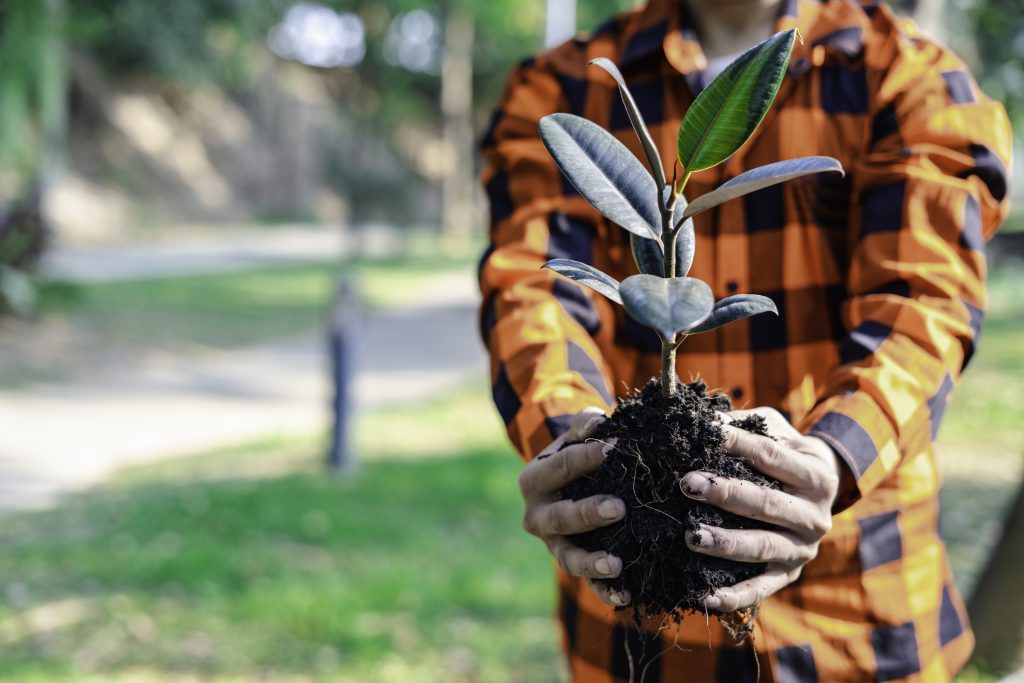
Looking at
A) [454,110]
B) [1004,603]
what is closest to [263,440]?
[1004,603]

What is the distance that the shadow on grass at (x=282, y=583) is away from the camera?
3.70 metres

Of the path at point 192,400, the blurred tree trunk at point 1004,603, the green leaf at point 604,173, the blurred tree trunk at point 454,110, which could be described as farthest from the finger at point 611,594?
the blurred tree trunk at point 454,110

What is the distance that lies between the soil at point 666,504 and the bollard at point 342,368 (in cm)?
508

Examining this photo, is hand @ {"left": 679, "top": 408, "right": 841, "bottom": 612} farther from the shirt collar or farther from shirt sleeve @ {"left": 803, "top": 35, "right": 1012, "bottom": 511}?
the shirt collar

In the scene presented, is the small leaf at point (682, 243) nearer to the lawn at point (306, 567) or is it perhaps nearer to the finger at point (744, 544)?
the finger at point (744, 544)

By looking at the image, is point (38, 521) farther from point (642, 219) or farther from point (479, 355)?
point (479, 355)

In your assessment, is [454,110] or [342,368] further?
[454,110]

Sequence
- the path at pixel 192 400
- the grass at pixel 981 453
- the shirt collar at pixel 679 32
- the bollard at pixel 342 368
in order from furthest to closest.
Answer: the path at pixel 192 400
the bollard at pixel 342 368
the grass at pixel 981 453
the shirt collar at pixel 679 32

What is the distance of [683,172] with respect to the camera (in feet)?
4.14

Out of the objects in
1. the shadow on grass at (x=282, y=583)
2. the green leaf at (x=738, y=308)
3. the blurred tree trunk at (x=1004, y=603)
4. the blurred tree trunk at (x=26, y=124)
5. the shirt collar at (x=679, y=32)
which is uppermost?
the blurred tree trunk at (x=26, y=124)

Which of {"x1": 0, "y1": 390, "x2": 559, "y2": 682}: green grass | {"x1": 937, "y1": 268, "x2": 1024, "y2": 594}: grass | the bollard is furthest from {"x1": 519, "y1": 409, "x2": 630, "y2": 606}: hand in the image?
the bollard

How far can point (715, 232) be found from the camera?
1707mm

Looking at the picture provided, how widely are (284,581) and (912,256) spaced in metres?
3.43

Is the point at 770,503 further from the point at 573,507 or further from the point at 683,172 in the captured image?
the point at 683,172
